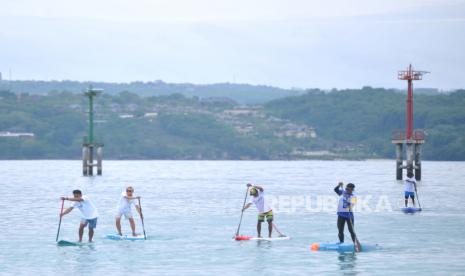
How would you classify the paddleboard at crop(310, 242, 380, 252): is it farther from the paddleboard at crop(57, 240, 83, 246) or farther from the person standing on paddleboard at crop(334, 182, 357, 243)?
the paddleboard at crop(57, 240, 83, 246)

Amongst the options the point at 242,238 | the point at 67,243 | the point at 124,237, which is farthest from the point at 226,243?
the point at 67,243

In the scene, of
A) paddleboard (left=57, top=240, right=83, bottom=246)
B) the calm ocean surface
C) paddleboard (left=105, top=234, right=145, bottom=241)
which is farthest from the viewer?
paddleboard (left=105, top=234, right=145, bottom=241)

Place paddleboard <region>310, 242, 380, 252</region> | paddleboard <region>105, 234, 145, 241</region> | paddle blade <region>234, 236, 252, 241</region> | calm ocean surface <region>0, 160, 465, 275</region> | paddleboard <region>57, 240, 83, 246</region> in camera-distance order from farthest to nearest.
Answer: paddle blade <region>234, 236, 252, 241</region>, paddleboard <region>105, 234, 145, 241</region>, paddleboard <region>57, 240, 83, 246</region>, paddleboard <region>310, 242, 380, 252</region>, calm ocean surface <region>0, 160, 465, 275</region>

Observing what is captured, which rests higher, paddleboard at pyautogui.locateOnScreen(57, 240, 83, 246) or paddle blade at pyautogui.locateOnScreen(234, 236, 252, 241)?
paddle blade at pyautogui.locateOnScreen(234, 236, 252, 241)

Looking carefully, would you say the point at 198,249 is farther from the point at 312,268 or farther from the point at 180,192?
the point at 180,192

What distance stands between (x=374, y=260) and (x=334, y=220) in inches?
648

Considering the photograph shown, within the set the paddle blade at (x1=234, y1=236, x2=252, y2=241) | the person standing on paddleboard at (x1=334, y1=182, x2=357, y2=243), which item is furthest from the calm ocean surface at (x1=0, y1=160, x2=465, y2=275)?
the person standing on paddleboard at (x1=334, y1=182, x2=357, y2=243)

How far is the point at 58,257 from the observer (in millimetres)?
35062

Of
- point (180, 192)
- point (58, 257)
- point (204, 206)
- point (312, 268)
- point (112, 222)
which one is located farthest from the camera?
point (180, 192)

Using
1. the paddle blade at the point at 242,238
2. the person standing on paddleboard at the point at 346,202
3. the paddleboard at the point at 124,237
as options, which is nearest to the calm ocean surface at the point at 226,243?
the paddle blade at the point at 242,238

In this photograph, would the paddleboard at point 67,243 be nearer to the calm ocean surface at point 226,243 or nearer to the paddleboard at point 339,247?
the calm ocean surface at point 226,243

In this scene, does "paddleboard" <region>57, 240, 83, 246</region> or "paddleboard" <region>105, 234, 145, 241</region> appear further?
"paddleboard" <region>105, 234, 145, 241</region>

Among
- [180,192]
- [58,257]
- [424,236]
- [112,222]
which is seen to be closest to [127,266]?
[58,257]

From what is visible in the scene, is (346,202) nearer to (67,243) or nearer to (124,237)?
(124,237)
